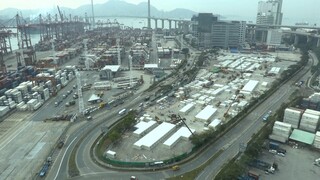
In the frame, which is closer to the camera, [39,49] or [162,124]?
[162,124]

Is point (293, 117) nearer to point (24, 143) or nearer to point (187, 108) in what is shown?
point (187, 108)

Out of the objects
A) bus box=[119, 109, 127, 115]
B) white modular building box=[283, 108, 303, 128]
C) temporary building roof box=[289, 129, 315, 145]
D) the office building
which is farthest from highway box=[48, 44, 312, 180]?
the office building

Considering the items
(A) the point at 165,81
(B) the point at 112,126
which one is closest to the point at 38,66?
(A) the point at 165,81

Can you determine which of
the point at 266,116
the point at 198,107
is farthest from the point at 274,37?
the point at 266,116

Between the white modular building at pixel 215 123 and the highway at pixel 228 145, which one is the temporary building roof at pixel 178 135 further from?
the highway at pixel 228 145

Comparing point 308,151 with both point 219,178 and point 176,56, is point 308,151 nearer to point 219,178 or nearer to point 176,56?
point 219,178

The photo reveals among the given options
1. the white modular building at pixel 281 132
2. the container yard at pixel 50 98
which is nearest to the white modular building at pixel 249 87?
the white modular building at pixel 281 132

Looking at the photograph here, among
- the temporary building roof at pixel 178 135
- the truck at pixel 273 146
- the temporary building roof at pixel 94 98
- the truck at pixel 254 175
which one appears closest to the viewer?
the truck at pixel 254 175
